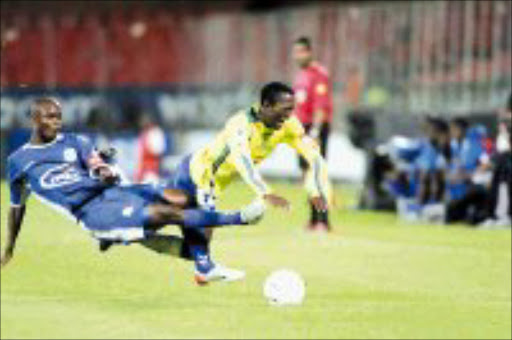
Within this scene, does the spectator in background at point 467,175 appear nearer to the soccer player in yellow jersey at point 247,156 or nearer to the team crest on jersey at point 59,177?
the soccer player in yellow jersey at point 247,156

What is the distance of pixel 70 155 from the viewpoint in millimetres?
14203

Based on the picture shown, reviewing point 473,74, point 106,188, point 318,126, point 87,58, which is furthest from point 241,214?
point 87,58

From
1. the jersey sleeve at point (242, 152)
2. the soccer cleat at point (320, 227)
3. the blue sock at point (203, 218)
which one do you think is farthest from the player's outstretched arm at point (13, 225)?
the soccer cleat at point (320, 227)

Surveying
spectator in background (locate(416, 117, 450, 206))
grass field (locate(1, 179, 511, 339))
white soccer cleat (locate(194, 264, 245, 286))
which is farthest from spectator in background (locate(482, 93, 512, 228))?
white soccer cleat (locate(194, 264, 245, 286))

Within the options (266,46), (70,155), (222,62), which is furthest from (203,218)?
(222,62)

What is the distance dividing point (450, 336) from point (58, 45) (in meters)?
22.8

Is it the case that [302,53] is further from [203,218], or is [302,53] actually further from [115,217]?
[115,217]

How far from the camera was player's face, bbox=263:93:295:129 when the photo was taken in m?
14.8

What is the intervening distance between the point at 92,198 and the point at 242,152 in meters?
1.38

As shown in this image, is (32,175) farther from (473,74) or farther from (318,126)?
(473,74)

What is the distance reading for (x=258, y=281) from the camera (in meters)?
17.4

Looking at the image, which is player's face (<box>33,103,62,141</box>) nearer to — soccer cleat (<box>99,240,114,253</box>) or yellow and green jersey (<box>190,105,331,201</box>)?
soccer cleat (<box>99,240,114,253</box>)

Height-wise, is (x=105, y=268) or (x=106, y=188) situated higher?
(x=106, y=188)

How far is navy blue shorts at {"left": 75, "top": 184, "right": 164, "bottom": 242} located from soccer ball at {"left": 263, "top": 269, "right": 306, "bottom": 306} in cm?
131
